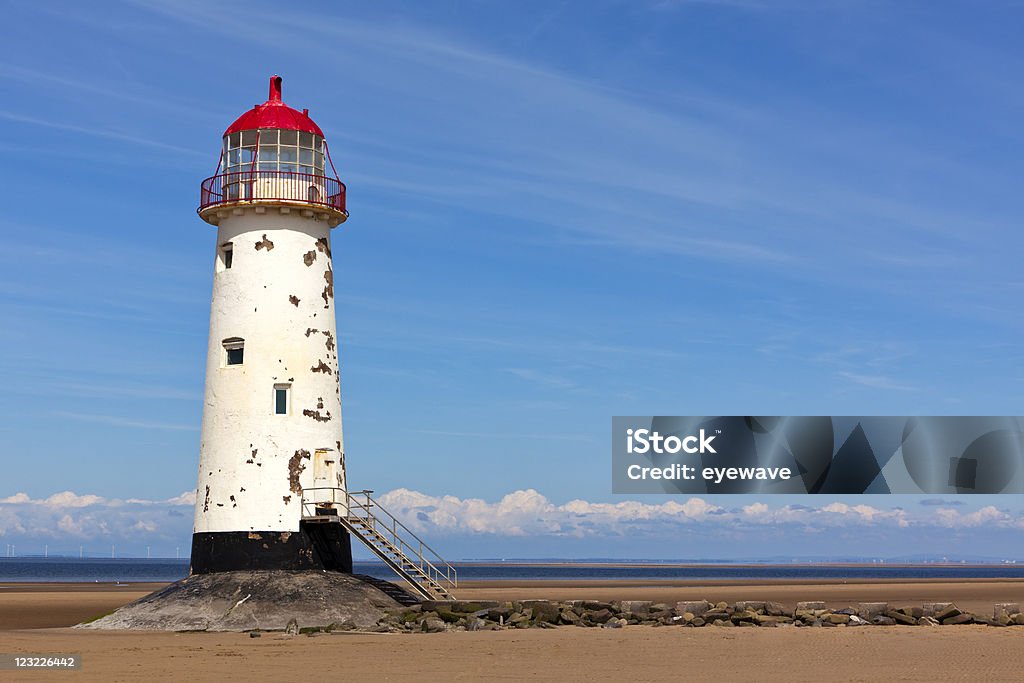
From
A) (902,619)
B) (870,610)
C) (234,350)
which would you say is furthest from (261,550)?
(902,619)

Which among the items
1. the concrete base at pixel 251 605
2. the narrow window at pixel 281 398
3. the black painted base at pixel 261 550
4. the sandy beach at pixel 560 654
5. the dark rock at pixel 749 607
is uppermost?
the narrow window at pixel 281 398

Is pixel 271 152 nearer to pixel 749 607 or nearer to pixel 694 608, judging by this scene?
pixel 694 608

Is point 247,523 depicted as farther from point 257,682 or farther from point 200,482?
point 257,682

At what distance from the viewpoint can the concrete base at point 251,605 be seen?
25344 mm

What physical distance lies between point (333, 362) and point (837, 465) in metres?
14.3

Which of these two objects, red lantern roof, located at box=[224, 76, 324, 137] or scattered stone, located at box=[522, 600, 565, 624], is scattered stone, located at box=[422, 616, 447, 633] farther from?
red lantern roof, located at box=[224, 76, 324, 137]

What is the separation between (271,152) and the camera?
27.7 metres

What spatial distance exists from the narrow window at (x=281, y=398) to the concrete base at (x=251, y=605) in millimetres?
3469

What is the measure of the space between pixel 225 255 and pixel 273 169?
222 centimetres

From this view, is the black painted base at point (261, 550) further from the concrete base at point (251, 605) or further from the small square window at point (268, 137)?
the small square window at point (268, 137)

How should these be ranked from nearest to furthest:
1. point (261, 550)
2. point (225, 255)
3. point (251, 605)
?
point (251, 605), point (261, 550), point (225, 255)

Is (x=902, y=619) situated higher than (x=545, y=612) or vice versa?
(x=545, y=612)

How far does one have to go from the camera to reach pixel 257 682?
17094 mm

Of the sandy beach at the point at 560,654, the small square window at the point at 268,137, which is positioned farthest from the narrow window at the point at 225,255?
the sandy beach at the point at 560,654
